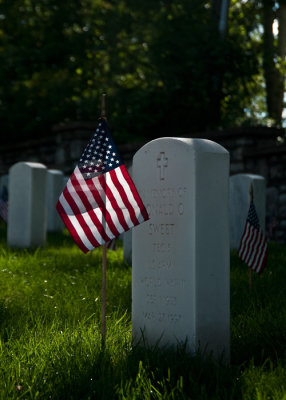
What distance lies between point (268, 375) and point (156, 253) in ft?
3.44

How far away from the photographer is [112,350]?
4.36m

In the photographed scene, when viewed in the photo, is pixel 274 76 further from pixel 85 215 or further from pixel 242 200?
pixel 85 215

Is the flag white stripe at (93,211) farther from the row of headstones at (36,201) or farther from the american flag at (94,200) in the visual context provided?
the row of headstones at (36,201)


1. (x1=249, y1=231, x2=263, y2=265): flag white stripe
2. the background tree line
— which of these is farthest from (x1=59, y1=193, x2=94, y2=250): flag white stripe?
the background tree line

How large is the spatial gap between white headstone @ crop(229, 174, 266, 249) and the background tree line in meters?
5.31

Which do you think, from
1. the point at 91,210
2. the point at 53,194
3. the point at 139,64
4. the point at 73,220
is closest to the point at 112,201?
the point at 91,210

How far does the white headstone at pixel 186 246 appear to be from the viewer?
170 inches

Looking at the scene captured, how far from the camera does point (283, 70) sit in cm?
1636

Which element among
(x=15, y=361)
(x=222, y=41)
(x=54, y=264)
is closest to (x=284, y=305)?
(x=15, y=361)

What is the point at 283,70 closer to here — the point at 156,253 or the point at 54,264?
the point at 54,264

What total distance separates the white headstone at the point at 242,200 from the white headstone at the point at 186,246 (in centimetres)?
481

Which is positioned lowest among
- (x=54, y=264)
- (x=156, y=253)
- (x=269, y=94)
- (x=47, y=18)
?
(x=54, y=264)

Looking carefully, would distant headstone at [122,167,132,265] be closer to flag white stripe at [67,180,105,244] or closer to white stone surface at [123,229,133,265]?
white stone surface at [123,229,133,265]

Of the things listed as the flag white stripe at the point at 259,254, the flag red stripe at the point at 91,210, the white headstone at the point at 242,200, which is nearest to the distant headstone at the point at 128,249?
the white headstone at the point at 242,200
